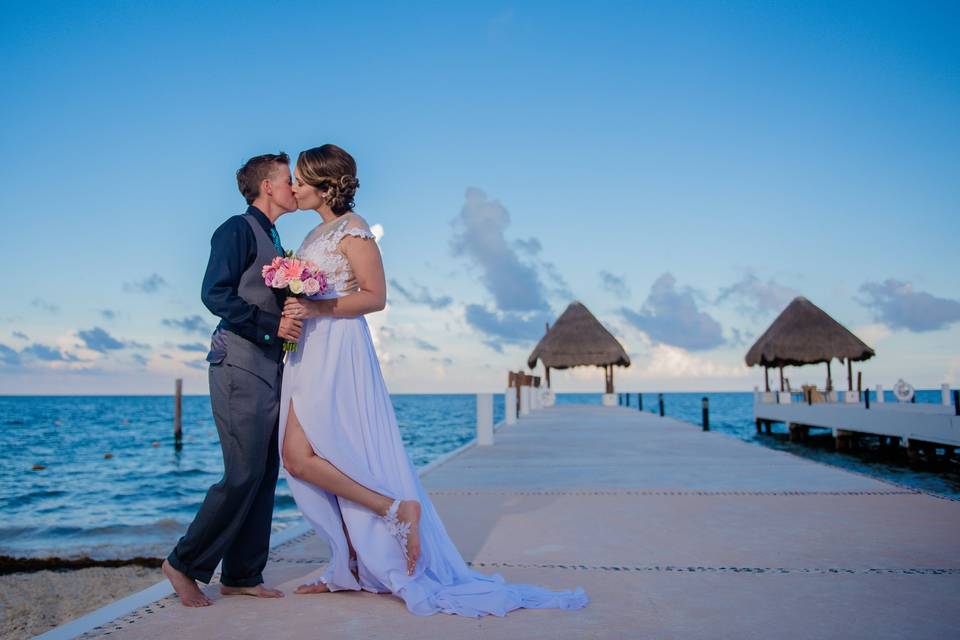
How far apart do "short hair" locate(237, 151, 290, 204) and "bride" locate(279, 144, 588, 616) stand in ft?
0.42

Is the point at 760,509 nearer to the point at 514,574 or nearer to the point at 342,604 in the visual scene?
the point at 514,574

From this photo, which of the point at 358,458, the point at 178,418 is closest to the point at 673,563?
the point at 358,458

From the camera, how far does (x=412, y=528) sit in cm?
300

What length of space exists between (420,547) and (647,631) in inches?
36.8

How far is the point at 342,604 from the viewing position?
3.01 metres

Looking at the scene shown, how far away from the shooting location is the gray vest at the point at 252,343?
301 centimetres

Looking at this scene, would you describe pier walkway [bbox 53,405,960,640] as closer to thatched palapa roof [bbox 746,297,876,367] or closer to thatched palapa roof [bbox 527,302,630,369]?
thatched palapa roof [bbox 746,297,876,367]

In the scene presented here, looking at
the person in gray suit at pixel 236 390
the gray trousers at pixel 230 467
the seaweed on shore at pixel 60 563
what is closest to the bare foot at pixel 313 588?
the person in gray suit at pixel 236 390

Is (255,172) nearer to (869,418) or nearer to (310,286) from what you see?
(310,286)

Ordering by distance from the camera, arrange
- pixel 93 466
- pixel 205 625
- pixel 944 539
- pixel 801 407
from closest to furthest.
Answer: pixel 205 625 → pixel 944 539 → pixel 93 466 → pixel 801 407

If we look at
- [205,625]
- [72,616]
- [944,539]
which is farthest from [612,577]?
[72,616]

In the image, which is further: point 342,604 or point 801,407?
point 801,407

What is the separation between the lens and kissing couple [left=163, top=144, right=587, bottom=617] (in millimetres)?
2988

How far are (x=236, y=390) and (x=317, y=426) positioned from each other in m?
0.35
